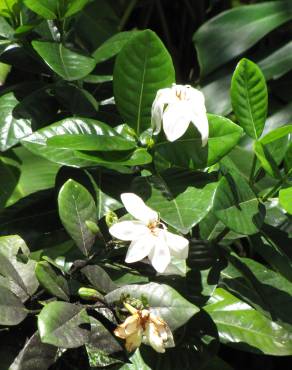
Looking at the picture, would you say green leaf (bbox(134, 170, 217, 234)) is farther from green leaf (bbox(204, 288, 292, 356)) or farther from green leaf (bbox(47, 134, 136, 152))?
green leaf (bbox(204, 288, 292, 356))

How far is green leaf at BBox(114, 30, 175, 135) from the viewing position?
97 centimetres

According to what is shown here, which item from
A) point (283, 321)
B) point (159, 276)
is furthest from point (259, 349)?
point (159, 276)

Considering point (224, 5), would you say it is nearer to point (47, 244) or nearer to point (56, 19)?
point (56, 19)

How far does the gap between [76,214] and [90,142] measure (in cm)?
9

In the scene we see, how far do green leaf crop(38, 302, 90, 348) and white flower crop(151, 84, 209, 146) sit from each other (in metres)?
0.25

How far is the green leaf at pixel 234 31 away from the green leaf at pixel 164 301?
1.03m

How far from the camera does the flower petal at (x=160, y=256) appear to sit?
0.83 meters

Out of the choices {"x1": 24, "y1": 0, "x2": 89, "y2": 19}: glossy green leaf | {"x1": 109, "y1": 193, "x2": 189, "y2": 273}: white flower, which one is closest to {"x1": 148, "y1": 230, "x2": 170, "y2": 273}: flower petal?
{"x1": 109, "y1": 193, "x2": 189, "y2": 273}: white flower

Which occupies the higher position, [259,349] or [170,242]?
[170,242]

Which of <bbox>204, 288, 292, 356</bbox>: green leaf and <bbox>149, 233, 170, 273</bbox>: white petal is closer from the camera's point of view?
<bbox>149, 233, 170, 273</bbox>: white petal

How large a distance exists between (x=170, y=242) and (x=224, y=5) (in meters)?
1.66

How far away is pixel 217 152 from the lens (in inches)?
36.3

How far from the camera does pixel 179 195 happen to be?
935 mm

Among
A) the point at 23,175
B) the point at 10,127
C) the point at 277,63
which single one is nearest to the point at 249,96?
the point at 10,127
